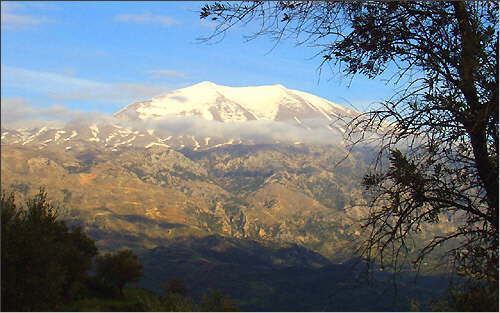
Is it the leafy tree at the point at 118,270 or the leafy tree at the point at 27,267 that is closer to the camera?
the leafy tree at the point at 27,267

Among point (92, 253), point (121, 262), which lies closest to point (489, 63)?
point (92, 253)

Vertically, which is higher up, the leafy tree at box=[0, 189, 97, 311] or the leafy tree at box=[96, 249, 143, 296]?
the leafy tree at box=[0, 189, 97, 311]

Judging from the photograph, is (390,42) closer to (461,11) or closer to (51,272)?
(461,11)

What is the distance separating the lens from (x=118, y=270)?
3873 inches

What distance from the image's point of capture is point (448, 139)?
26.2 feet

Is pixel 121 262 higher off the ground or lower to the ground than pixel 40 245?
lower

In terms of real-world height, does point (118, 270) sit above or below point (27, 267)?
below

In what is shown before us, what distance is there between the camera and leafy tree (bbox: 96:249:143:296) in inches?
3884

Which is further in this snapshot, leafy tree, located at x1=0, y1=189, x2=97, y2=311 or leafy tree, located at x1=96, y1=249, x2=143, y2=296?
leafy tree, located at x1=96, y1=249, x2=143, y2=296

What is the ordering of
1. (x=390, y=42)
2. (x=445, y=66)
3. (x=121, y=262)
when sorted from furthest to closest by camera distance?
(x=121, y=262), (x=390, y=42), (x=445, y=66)

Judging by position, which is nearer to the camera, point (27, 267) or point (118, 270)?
point (27, 267)

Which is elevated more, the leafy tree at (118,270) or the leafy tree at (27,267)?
the leafy tree at (27,267)

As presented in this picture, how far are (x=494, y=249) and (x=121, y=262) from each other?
3889 inches

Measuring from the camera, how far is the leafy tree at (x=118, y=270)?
3884 inches
